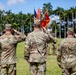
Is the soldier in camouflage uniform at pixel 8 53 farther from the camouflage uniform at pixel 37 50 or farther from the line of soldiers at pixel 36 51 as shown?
the camouflage uniform at pixel 37 50

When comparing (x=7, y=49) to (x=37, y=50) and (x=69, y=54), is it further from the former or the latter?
(x=69, y=54)

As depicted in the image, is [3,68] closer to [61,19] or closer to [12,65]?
[12,65]

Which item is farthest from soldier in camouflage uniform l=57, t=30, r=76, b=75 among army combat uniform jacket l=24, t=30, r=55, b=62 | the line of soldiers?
army combat uniform jacket l=24, t=30, r=55, b=62

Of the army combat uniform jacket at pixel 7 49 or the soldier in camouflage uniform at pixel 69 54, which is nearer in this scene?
the soldier in camouflage uniform at pixel 69 54

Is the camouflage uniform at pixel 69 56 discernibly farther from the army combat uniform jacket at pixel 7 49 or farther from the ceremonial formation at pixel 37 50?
the army combat uniform jacket at pixel 7 49

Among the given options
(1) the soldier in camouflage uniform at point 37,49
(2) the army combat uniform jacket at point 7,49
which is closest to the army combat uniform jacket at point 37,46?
(1) the soldier in camouflage uniform at point 37,49

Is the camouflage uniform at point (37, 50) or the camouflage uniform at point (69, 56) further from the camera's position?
the camouflage uniform at point (37, 50)

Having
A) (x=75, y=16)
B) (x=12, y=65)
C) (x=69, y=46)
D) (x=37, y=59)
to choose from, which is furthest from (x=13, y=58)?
(x=75, y=16)

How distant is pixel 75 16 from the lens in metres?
126

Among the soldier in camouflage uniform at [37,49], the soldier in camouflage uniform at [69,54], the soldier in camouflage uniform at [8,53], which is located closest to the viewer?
the soldier in camouflage uniform at [69,54]

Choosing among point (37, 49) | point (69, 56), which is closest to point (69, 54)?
point (69, 56)

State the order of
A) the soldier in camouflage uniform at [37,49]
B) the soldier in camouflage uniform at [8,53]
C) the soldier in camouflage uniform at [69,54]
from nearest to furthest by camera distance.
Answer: the soldier in camouflage uniform at [69,54] → the soldier in camouflage uniform at [37,49] → the soldier in camouflage uniform at [8,53]

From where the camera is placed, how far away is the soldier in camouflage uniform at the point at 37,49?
1027 centimetres

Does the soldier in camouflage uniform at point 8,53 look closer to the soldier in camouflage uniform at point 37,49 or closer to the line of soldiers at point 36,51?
the line of soldiers at point 36,51
